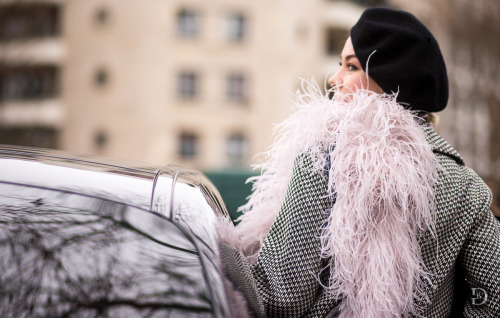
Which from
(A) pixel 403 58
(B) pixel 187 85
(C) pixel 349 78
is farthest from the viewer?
(B) pixel 187 85

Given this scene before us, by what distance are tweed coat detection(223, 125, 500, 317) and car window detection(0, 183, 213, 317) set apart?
0.21m

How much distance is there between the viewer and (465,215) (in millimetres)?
1878

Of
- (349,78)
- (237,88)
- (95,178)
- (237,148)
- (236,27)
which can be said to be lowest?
(237,148)

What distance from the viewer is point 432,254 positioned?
1.83m

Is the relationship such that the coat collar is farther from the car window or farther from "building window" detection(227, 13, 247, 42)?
"building window" detection(227, 13, 247, 42)

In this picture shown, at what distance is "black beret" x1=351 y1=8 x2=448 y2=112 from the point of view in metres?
1.94

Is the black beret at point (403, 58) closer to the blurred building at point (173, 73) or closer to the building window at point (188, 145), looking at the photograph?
the blurred building at point (173, 73)

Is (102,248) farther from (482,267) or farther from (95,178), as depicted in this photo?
(482,267)

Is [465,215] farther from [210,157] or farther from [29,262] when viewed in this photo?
[210,157]

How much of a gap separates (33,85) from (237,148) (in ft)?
40.5

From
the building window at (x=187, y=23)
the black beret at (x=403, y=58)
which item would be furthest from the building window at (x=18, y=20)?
the building window at (x=187, y=23)

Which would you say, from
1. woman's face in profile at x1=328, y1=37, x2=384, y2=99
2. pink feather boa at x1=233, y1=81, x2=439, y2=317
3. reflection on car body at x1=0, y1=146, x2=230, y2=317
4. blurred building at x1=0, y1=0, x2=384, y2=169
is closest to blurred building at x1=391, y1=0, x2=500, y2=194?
woman's face in profile at x1=328, y1=37, x2=384, y2=99

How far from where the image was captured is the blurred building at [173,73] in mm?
28266

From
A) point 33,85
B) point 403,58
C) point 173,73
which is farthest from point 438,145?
point 33,85
